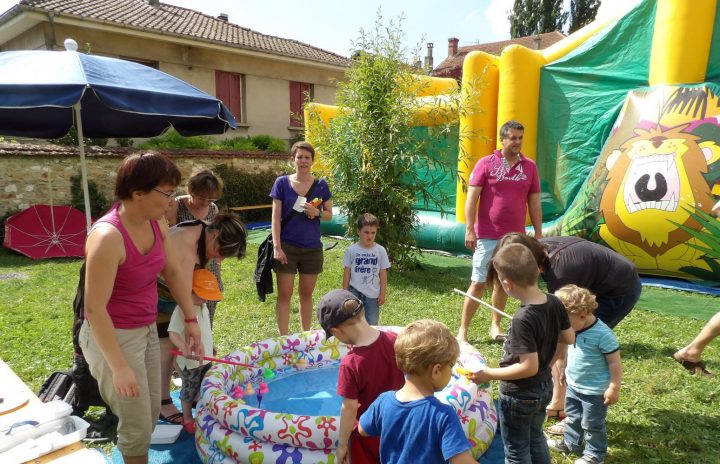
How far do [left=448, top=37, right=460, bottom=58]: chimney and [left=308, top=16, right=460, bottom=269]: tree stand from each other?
2970 cm

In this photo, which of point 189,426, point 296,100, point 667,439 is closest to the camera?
point 667,439

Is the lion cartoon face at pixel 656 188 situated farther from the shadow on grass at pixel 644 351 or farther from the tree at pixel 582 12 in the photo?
the tree at pixel 582 12

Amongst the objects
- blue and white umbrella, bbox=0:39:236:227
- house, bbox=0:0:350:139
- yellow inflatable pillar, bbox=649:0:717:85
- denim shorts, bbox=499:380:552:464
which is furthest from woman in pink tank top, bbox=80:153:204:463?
house, bbox=0:0:350:139

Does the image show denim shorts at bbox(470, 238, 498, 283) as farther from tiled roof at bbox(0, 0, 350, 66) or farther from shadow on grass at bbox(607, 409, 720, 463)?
tiled roof at bbox(0, 0, 350, 66)

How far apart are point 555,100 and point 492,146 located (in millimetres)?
1108

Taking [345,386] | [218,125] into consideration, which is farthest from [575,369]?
[218,125]

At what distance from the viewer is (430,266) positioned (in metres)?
7.86

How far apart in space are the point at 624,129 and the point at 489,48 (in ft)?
95.9

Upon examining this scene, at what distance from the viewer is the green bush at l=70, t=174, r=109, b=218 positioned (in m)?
10.2

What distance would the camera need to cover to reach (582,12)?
32469 mm

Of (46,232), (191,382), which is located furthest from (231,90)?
(191,382)

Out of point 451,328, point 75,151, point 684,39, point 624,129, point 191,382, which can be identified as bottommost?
point 451,328

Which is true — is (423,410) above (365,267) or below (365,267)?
above

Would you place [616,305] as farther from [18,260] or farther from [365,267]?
[18,260]
